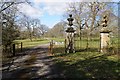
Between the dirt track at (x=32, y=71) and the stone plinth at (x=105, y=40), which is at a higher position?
the stone plinth at (x=105, y=40)

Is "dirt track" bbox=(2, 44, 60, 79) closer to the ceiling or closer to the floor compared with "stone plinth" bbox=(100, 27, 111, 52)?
closer to the floor

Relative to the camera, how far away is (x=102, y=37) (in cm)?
1902

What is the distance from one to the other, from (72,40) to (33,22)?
62140 millimetres

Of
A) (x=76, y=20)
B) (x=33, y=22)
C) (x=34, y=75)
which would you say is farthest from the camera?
(x=33, y=22)

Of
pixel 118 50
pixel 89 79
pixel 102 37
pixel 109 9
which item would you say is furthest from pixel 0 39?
pixel 109 9

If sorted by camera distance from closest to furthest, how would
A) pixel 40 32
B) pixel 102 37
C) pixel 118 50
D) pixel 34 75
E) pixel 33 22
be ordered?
pixel 34 75, pixel 118 50, pixel 102 37, pixel 33 22, pixel 40 32

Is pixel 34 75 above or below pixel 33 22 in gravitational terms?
below

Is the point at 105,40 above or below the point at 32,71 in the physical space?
above

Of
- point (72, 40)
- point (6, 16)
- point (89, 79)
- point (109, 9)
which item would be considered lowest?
point (89, 79)

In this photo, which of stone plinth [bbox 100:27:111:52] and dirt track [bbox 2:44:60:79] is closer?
dirt track [bbox 2:44:60:79]

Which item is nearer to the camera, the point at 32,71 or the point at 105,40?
the point at 32,71

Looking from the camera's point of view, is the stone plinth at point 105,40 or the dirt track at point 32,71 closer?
the dirt track at point 32,71

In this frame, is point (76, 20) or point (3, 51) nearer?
point (3, 51)

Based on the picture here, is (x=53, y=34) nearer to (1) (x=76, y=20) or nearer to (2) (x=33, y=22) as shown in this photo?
(2) (x=33, y=22)
